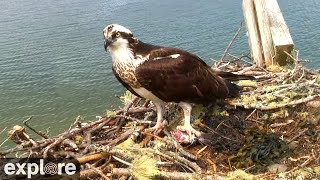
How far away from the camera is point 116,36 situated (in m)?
5.02

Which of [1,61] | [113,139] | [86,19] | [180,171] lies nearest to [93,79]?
[1,61]

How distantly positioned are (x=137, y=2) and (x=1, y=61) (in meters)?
7.68

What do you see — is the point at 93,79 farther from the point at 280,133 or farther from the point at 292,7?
the point at 280,133

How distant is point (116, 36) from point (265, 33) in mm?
3325

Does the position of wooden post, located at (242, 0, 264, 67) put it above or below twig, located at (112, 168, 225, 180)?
above

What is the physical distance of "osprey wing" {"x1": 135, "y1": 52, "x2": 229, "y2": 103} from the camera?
5.08 meters

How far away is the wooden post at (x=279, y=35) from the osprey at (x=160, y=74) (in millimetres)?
1701

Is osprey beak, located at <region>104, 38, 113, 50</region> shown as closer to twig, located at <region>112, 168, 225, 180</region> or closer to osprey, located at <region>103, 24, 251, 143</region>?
osprey, located at <region>103, 24, 251, 143</region>

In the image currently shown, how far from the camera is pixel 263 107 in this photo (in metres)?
5.70

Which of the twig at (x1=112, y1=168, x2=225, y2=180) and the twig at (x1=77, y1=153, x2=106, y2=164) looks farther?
the twig at (x1=77, y1=153, x2=106, y2=164)

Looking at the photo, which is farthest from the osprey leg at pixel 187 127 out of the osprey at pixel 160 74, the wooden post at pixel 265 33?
the wooden post at pixel 265 33

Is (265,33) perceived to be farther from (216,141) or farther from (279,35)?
(216,141)

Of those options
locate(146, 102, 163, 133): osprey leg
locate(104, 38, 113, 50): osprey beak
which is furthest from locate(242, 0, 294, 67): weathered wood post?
locate(104, 38, 113, 50): osprey beak

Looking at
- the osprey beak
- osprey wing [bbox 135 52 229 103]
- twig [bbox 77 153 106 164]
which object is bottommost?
twig [bbox 77 153 106 164]
